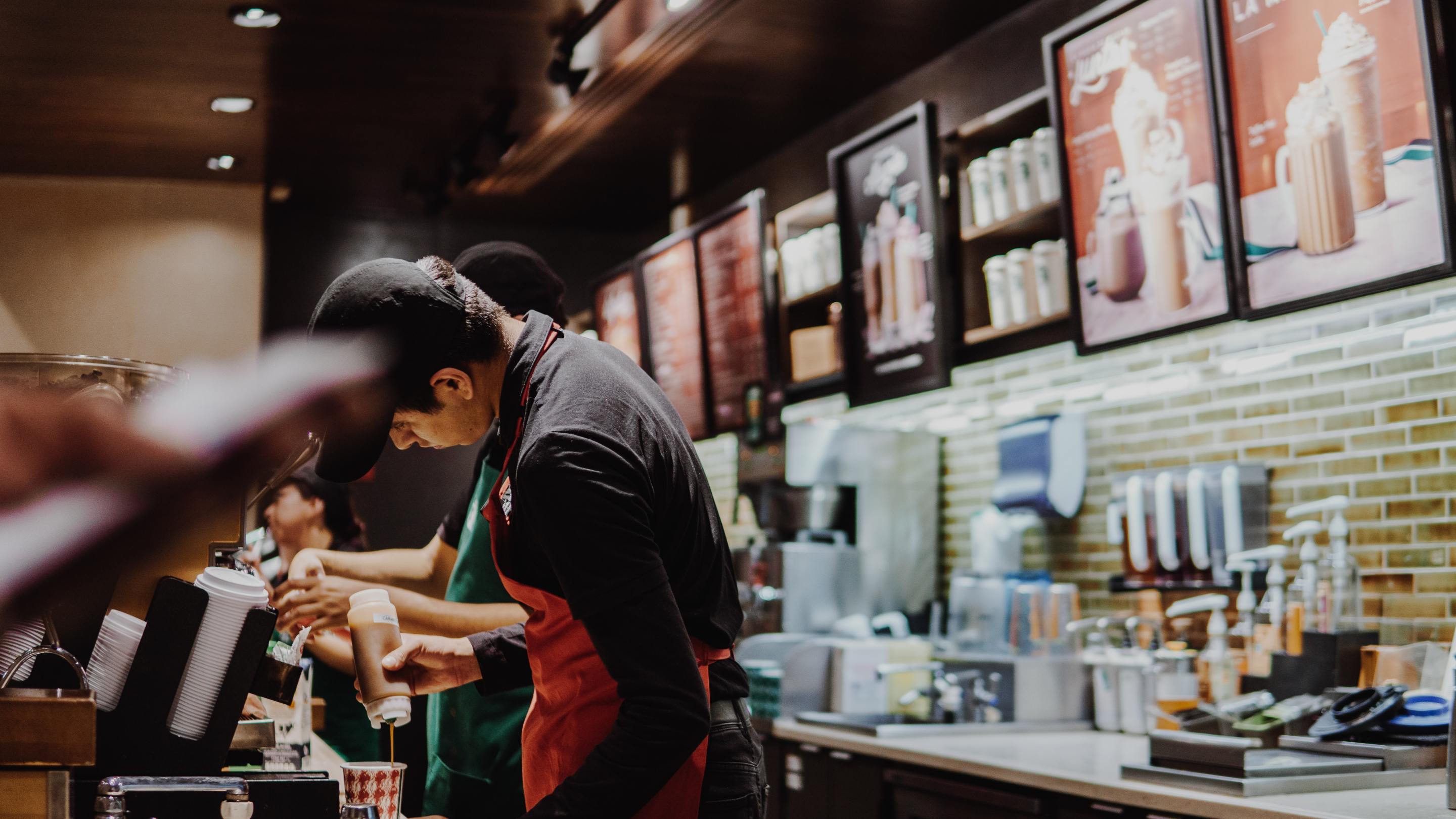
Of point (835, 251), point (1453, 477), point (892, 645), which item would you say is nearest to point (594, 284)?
point (835, 251)

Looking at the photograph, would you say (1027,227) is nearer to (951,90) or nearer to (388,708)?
(951,90)

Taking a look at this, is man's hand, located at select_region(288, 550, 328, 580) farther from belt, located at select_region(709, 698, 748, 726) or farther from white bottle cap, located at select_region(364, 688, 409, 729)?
belt, located at select_region(709, 698, 748, 726)

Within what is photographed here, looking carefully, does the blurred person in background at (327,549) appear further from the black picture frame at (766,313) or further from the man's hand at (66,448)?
the man's hand at (66,448)

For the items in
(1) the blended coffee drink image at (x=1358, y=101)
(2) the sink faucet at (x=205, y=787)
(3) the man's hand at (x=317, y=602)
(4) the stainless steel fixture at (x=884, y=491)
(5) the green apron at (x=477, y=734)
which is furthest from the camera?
(4) the stainless steel fixture at (x=884, y=491)

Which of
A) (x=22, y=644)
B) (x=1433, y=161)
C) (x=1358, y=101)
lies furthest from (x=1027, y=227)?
(x=22, y=644)

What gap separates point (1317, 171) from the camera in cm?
293

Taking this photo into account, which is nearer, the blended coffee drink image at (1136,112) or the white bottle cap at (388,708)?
the white bottle cap at (388,708)

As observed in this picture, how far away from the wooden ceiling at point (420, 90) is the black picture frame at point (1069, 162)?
2.30 feet

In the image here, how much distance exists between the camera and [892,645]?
4176 mm

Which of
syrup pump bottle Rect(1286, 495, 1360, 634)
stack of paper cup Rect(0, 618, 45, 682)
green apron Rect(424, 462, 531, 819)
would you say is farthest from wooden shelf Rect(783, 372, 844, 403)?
stack of paper cup Rect(0, 618, 45, 682)

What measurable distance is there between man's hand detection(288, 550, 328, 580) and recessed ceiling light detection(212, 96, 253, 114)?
3.50 meters

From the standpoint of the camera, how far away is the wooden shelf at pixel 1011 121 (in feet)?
13.8

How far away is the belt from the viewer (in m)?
1.50

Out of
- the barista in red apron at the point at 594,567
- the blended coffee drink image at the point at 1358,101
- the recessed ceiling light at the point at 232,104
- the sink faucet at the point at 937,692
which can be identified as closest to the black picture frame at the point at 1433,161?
the blended coffee drink image at the point at 1358,101
